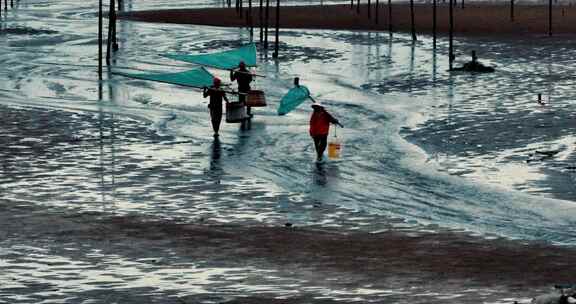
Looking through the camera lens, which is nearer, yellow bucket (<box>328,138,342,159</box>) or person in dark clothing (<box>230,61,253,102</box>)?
yellow bucket (<box>328,138,342,159</box>)

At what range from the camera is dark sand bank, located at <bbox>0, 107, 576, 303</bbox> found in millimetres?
20109

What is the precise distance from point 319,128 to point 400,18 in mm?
56135

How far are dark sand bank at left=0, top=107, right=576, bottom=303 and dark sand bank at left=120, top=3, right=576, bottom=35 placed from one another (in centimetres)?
5029

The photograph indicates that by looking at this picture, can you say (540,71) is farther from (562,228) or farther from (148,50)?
(562,228)

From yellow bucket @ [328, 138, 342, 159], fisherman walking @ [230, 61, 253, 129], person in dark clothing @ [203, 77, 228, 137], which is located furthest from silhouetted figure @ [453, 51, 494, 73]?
yellow bucket @ [328, 138, 342, 159]

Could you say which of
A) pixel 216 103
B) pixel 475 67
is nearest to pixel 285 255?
pixel 216 103

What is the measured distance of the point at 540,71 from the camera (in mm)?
54781

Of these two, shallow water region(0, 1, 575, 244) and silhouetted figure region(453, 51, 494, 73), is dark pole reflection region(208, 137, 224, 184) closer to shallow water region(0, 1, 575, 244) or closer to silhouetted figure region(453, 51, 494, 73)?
shallow water region(0, 1, 575, 244)

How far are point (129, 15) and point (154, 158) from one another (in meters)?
64.0

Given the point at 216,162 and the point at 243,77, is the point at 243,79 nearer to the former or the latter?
the point at 243,77

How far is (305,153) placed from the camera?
3488cm

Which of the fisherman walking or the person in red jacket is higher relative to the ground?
the fisherman walking

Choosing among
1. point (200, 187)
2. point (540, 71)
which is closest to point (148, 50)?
point (540, 71)

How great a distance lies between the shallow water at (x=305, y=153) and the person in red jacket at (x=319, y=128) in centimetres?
38
